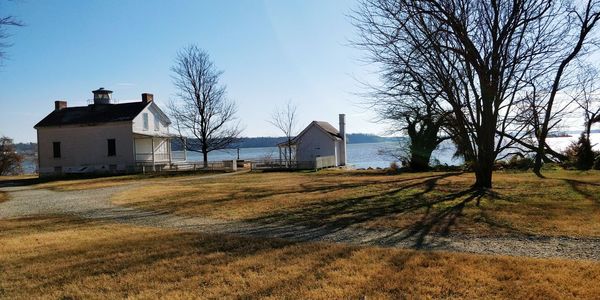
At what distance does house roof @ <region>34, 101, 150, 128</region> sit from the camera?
3903cm

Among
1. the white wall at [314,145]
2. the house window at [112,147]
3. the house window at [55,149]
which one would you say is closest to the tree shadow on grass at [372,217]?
the white wall at [314,145]

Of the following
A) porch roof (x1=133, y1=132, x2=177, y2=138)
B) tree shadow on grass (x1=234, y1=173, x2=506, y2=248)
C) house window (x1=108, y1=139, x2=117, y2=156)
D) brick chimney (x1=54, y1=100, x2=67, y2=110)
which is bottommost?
tree shadow on grass (x1=234, y1=173, x2=506, y2=248)

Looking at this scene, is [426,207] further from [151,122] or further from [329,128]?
[329,128]

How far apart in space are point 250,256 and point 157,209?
7.76m

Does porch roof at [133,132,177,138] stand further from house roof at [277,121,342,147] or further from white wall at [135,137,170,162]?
house roof at [277,121,342,147]

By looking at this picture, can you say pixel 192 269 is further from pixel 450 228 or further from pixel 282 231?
pixel 450 228

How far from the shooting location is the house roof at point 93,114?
39031 millimetres

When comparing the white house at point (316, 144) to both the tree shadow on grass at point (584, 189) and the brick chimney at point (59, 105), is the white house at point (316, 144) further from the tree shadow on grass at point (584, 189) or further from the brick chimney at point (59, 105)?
the tree shadow on grass at point (584, 189)

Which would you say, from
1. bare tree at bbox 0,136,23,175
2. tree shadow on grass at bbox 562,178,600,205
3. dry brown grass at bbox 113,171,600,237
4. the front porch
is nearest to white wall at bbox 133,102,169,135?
the front porch

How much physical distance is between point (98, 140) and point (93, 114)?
122 inches

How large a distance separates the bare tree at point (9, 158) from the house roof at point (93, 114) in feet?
57.1

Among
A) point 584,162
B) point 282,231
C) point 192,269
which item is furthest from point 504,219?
point 584,162

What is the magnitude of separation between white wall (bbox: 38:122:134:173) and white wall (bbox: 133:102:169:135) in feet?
3.63

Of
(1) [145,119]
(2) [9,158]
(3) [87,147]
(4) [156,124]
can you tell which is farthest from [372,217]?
(2) [9,158]
